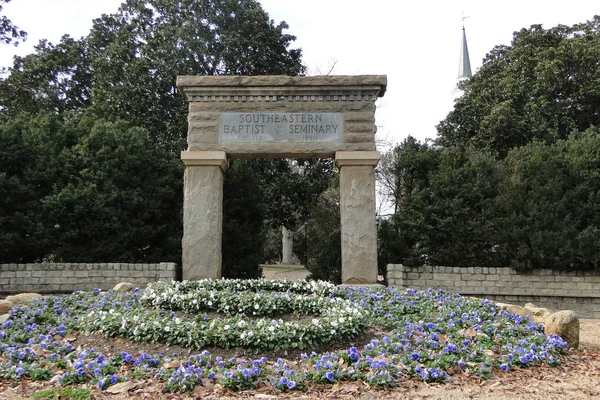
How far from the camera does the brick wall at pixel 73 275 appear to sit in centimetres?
1120

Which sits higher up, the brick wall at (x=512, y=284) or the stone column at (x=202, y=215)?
the stone column at (x=202, y=215)

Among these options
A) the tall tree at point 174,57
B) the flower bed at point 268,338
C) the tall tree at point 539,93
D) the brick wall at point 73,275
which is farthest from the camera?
the tall tree at point 539,93

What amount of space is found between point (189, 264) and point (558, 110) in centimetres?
1857

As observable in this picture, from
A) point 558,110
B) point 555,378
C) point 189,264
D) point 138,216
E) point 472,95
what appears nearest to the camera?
point 555,378

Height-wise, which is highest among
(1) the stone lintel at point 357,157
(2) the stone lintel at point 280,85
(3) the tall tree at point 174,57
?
(3) the tall tree at point 174,57

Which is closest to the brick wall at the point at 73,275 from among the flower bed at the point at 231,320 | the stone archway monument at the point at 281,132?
the stone archway monument at the point at 281,132

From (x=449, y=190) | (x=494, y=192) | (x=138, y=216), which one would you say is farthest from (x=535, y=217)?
(x=138, y=216)

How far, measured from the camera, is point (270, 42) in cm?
1747

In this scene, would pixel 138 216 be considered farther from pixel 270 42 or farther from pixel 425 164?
pixel 270 42

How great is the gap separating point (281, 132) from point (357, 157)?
1.65 m

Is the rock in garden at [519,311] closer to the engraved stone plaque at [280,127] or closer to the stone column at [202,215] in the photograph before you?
the engraved stone plaque at [280,127]

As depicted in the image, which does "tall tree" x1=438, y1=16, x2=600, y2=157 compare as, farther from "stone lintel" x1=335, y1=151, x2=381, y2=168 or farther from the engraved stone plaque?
the engraved stone plaque

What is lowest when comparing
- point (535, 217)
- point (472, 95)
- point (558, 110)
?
point (535, 217)

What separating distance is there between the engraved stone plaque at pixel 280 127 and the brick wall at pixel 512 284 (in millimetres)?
3507
